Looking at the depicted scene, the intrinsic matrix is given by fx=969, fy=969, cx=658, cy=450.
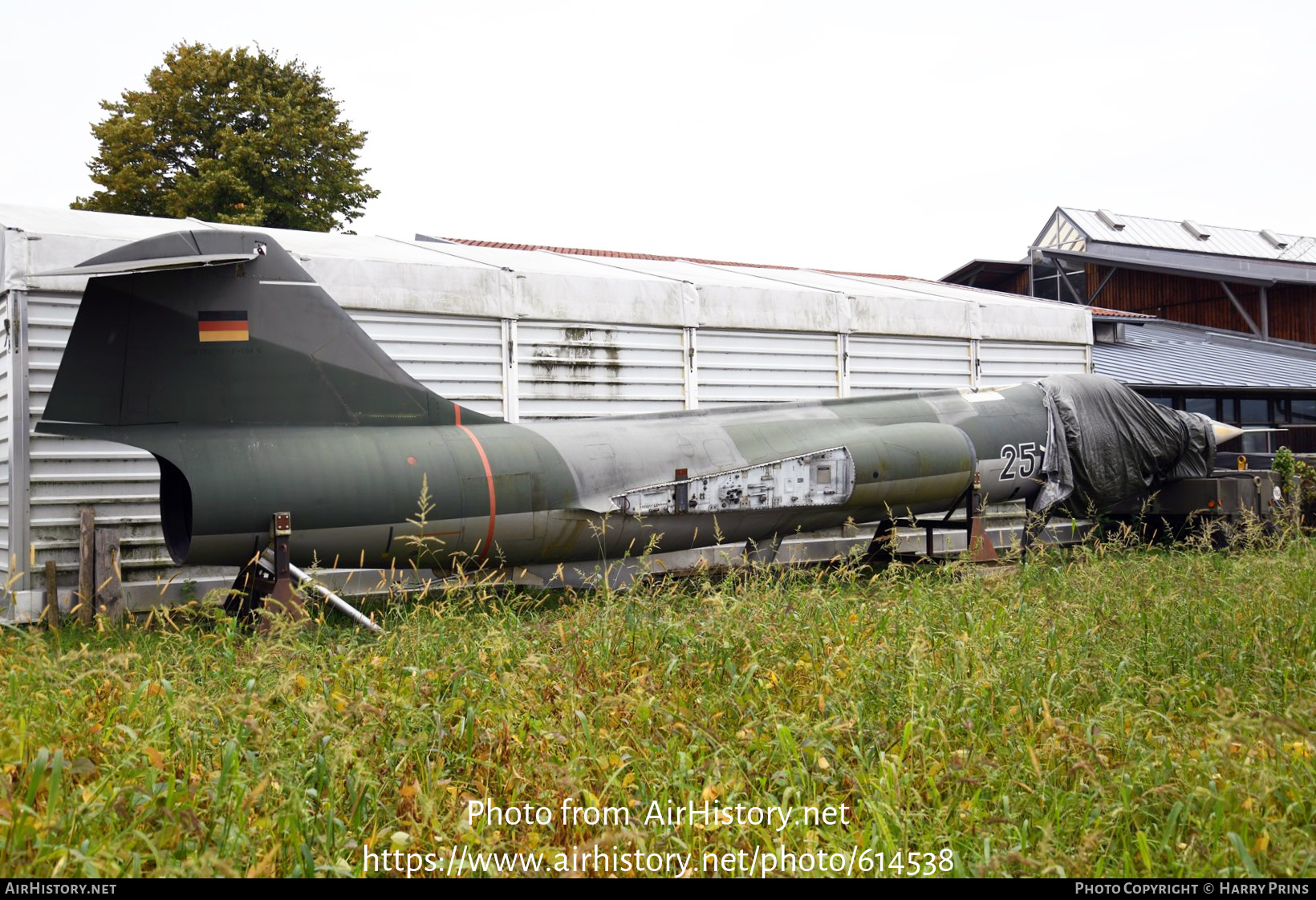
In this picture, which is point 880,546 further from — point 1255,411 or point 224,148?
point 224,148

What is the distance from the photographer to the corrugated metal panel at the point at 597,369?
11227 millimetres

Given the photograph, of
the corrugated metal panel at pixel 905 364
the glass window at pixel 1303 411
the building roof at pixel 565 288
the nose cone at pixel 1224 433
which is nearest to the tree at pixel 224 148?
the building roof at pixel 565 288

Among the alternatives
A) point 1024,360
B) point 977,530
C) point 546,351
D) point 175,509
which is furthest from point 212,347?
point 1024,360

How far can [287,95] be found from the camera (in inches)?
1161

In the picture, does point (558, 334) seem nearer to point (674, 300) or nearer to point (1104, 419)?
point (674, 300)

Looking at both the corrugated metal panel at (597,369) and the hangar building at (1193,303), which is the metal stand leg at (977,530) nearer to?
the corrugated metal panel at (597,369)

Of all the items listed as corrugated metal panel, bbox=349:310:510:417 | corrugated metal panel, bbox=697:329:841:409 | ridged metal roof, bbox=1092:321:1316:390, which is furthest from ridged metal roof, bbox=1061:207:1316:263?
corrugated metal panel, bbox=349:310:510:417

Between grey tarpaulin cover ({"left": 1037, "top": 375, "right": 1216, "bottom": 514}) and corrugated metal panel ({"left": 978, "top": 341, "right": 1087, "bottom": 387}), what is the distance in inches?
74.6

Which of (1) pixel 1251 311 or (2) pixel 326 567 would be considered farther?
(1) pixel 1251 311

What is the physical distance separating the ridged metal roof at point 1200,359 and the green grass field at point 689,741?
1850 centimetres

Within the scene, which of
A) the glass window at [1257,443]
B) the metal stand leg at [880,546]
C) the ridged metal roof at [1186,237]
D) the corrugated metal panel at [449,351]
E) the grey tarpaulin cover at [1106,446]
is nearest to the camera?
the corrugated metal panel at [449,351]

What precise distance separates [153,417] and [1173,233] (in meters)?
36.1

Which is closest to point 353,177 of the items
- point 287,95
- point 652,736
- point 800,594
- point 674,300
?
point 287,95

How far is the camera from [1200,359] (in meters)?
25.5
